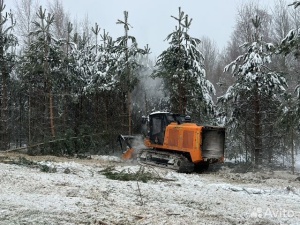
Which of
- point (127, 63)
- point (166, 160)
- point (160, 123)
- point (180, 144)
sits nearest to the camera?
point (180, 144)

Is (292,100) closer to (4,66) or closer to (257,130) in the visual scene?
(257,130)

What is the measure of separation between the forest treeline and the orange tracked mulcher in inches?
104

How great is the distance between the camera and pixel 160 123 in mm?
15289

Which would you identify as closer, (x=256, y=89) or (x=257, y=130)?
(x=256, y=89)

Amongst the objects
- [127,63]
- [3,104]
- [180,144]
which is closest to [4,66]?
[3,104]

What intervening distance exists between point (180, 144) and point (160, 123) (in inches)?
58.3

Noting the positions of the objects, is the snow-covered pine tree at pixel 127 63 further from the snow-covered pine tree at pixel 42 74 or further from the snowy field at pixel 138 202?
the snowy field at pixel 138 202

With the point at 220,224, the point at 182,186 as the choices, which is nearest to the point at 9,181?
the point at 182,186

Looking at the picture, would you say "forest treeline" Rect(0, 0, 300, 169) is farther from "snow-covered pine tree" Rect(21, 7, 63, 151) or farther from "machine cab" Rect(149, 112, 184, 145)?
"machine cab" Rect(149, 112, 184, 145)

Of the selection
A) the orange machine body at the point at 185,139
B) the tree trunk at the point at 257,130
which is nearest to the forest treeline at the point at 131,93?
the tree trunk at the point at 257,130

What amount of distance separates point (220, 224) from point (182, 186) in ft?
11.9

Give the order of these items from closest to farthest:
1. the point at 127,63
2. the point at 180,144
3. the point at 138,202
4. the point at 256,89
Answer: the point at 138,202, the point at 180,144, the point at 256,89, the point at 127,63

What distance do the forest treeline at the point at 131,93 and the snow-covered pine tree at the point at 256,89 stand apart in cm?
5

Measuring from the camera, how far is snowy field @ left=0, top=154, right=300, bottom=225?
20.8 feet
